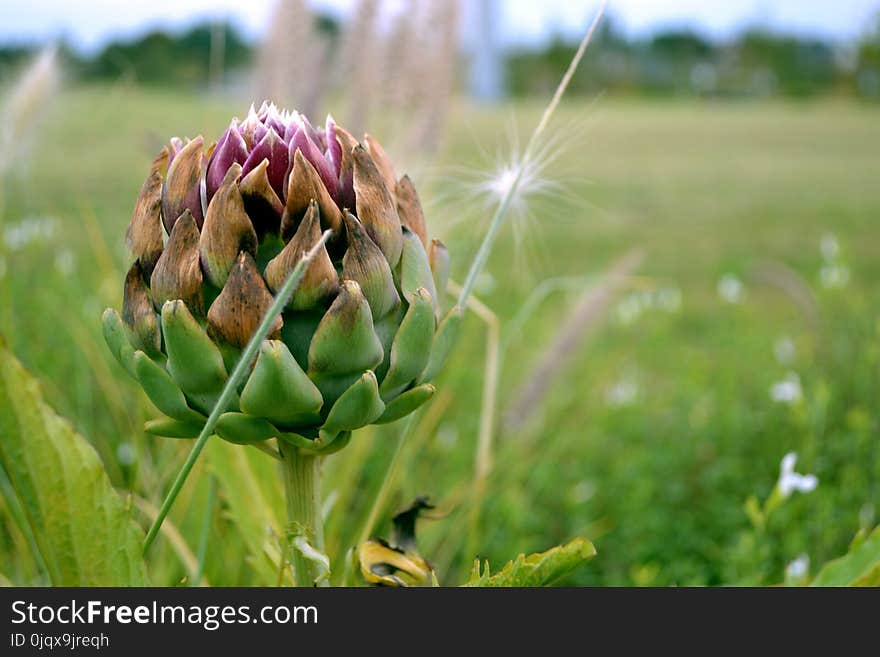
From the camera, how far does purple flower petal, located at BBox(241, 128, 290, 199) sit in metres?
0.44

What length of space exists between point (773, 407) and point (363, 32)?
1.05 meters

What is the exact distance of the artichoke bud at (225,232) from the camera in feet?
1.39

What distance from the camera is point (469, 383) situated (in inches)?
81.3

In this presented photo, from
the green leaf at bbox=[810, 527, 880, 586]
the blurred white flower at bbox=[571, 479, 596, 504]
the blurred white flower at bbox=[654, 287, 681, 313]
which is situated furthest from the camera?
the blurred white flower at bbox=[654, 287, 681, 313]

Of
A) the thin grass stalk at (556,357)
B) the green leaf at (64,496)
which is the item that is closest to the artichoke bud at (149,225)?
the green leaf at (64,496)

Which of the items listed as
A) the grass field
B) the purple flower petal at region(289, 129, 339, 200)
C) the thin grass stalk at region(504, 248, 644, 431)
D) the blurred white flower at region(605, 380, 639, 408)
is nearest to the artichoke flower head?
the purple flower petal at region(289, 129, 339, 200)

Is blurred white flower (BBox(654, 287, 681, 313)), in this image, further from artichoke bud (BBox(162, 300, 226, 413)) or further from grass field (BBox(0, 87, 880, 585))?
artichoke bud (BBox(162, 300, 226, 413))

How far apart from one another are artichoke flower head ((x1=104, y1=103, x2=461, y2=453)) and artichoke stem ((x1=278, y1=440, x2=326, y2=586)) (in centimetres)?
3

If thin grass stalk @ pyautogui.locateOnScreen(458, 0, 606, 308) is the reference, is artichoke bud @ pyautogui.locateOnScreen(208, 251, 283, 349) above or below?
below

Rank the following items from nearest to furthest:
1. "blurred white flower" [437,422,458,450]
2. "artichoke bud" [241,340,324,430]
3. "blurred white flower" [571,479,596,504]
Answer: "artichoke bud" [241,340,324,430] < "blurred white flower" [571,479,596,504] < "blurred white flower" [437,422,458,450]

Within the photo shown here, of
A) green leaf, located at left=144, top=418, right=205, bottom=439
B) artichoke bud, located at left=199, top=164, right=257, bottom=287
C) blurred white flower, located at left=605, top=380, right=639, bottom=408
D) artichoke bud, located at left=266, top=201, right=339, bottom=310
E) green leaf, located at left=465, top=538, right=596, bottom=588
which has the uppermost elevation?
blurred white flower, located at left=605, top=380, right=639, bottom=408

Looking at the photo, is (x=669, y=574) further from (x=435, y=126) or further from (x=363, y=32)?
(x=363, y=32)

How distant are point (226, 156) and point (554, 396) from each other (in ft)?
4.76
